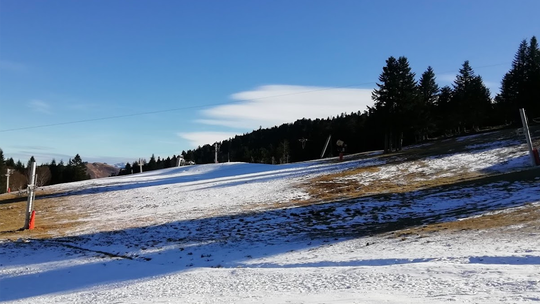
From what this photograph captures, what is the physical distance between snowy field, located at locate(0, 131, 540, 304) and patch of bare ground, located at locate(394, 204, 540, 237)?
13.6 inches

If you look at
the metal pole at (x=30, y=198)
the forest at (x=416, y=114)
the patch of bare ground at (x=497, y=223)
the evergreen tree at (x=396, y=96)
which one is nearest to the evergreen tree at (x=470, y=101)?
the forest at (x=416, y=114)

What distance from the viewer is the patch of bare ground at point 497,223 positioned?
44.9ft

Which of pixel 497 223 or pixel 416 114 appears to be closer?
pixel 497 223

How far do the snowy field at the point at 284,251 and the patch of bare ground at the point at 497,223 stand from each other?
0.35m

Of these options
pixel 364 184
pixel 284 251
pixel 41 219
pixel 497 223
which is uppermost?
pixel 364 184

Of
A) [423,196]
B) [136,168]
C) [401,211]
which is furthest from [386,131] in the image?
[136,168]

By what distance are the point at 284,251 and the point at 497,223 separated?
7.99m

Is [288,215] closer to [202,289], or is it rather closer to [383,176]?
[202,289]

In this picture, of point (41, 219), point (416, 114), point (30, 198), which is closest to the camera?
point (30, 198)

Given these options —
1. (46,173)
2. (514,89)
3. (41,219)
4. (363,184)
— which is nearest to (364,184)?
(363,184)

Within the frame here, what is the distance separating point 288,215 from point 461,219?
843cm

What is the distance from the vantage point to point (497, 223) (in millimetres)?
14570

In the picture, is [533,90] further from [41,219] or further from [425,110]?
[41,219]

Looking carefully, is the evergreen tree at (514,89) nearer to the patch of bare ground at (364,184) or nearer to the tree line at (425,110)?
the tree line at (425,110)
